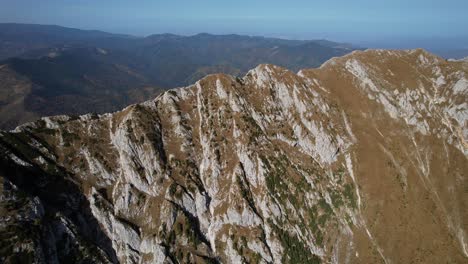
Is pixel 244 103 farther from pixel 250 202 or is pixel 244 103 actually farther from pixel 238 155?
pixel 250 202

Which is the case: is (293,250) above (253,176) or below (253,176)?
below

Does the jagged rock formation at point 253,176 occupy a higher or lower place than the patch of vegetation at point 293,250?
higher

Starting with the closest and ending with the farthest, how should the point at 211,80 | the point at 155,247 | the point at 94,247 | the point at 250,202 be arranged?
the point at 94,247
the point at 155,247
the point at 250,202
the point at 211,80

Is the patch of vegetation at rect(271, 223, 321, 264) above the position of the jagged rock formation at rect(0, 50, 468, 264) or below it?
below

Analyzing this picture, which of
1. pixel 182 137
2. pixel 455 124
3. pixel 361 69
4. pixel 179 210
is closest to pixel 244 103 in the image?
pixel 182 137

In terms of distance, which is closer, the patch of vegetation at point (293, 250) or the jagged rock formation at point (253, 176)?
the jagged rock formation at point (253, 176)

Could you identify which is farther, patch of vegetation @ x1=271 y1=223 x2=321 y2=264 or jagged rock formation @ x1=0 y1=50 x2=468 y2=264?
patch of vegetation @ x1=271 y1=223 x2=321 y2=264

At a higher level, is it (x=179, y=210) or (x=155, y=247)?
(x=179, y=210)

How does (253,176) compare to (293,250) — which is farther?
(253,176)
